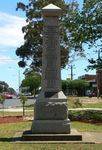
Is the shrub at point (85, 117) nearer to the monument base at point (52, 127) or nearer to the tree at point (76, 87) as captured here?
the monument base at point (52, 127)

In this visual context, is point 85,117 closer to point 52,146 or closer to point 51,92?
point 51,92

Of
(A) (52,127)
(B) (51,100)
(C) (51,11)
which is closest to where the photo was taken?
(A) (52,127)

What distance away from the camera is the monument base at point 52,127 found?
18078 mm

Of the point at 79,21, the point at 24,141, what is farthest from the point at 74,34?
the point at 24,141

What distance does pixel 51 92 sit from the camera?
1875 centimetres

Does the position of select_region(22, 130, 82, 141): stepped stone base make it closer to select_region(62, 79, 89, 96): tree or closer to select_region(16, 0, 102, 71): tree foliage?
select_region(16, 0, 102, 71): tree foliage

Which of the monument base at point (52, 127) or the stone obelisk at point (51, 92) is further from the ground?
the stone obelisk at point (51, 92)

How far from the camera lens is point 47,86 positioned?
18.9 metres

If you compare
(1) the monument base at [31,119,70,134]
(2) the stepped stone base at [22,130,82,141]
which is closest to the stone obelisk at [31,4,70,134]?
(1) the monument base at [31,119,70,134]

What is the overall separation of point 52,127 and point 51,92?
1266 mm

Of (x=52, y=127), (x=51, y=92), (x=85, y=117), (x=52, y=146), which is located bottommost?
(x=52, y=146)

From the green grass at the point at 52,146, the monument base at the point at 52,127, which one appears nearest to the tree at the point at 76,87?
the monument base at the point at 52,127

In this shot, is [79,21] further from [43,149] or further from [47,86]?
[43,149]

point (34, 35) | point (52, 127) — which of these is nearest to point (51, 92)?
point (52, 127)
